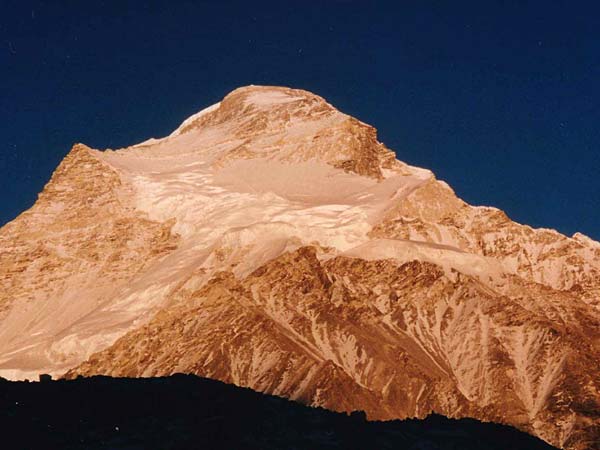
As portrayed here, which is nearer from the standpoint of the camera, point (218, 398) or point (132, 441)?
point (132, 441)

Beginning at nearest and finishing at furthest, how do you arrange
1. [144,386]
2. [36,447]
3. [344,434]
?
[36,447]
[344,434]
[144,386]

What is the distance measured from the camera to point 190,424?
104125 mm

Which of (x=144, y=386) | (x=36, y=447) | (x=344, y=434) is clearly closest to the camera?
(x=36, y=447)

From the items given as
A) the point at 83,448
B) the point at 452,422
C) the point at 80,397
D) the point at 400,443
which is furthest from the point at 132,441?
the point at 452,422

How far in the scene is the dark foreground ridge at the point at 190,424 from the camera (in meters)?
101

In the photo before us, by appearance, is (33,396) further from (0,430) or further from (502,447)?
(502,447)

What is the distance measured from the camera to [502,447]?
11062 centimetres

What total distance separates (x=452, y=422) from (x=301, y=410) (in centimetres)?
1115

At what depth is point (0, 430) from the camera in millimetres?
98688

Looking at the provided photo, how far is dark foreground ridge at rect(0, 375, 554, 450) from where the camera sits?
100750 mm

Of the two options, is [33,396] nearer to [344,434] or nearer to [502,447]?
[344,434]

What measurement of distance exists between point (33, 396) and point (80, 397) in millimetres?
3264

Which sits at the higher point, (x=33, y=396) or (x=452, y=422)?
(x=452, y=422)

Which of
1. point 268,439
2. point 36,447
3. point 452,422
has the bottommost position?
point 36,447
